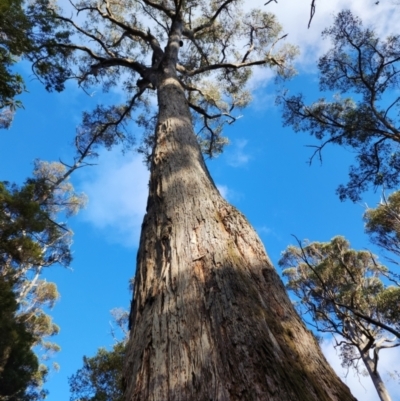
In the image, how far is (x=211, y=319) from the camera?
1.40 metres

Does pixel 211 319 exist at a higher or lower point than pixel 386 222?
lower

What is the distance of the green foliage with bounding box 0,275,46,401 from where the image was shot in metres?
10.7

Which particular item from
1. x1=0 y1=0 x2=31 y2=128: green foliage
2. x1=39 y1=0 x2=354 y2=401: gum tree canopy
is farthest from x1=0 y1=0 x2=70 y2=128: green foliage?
x1=39 y1=0 x2=354 y2=401: gum tree canopy

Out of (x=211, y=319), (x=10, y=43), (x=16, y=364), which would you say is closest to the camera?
(x=211, y=319)

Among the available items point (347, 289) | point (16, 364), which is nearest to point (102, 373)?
point (16, 364)

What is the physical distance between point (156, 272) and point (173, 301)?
13.9 inches

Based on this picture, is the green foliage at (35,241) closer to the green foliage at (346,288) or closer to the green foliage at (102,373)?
the green foliage at (102,373)

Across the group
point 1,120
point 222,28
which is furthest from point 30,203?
point 222,28

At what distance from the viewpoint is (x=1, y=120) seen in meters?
13.9

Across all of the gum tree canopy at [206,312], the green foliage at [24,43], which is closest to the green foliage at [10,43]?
the green foliage at [24,43]

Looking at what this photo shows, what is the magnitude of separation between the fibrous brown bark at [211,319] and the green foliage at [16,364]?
9.89 m

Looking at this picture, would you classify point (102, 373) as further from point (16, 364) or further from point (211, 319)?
point (211, 319)

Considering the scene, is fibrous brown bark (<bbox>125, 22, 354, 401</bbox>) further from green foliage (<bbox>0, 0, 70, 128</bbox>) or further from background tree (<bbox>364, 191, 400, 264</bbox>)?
background tree (<bbox>364, 191, 400, 264</bbox>)

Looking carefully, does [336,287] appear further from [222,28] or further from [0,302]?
[0,302]
